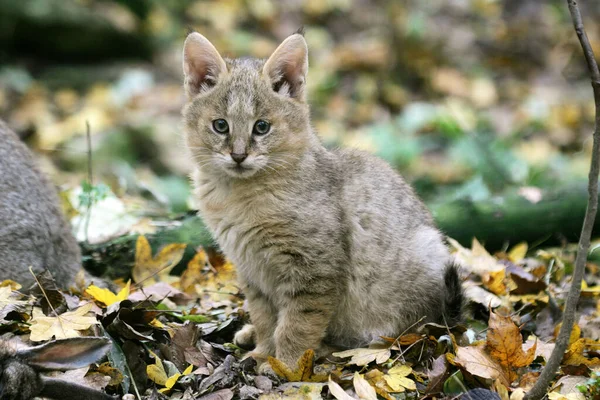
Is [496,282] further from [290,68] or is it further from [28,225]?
[28,225]

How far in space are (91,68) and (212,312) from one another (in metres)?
9.97

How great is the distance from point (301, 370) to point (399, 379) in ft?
2.03

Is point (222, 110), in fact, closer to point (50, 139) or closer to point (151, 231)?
point (151, 231)

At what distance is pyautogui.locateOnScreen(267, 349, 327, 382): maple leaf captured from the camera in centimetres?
493

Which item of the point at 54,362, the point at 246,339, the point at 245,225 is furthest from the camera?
the point at 246,339

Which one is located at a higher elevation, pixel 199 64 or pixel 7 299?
pixel 199 64

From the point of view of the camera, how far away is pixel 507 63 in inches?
611

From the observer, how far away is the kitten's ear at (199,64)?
→ 5617 mm

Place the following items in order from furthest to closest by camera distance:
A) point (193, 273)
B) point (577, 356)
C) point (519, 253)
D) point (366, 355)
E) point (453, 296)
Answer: point (519, 253) < point (193, 273) < point (453, 296) < point (366, 355) < point (577, 356)

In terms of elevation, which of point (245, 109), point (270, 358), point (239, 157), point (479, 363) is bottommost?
point (270, 358)

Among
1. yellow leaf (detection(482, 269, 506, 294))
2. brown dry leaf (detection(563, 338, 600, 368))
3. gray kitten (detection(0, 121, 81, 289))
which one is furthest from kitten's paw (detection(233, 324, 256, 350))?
brown dry leaf (detection(563, 338, 600, 368))

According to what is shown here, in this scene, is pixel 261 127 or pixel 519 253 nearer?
pixel 261 127

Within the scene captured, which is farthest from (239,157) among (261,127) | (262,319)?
(262,319)

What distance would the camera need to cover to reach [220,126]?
5477 millimetres
